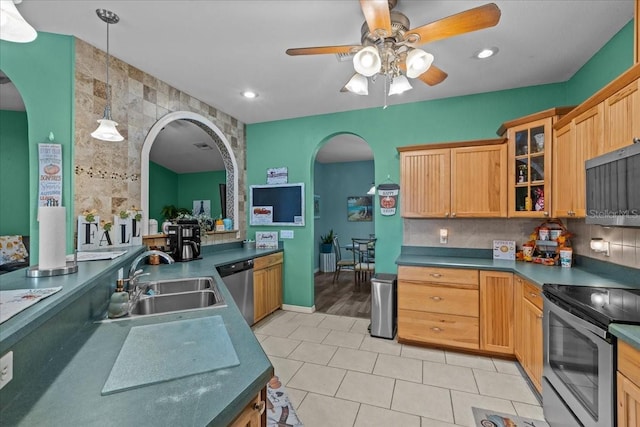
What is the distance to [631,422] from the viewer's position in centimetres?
123

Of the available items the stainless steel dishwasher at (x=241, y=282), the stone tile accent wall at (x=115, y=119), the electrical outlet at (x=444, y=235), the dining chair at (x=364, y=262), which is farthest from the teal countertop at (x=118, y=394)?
the dining chair at (x=364, y=262)

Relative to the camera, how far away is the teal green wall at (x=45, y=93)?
2100 millimetres

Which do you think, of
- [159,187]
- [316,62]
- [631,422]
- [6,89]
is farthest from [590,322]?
[159,187]

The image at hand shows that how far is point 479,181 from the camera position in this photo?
304 cm

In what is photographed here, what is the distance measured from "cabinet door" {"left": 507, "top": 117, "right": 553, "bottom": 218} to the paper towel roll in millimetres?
3448

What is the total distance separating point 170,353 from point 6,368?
16.8 inches

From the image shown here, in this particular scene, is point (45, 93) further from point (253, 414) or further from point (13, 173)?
point (253, 414)

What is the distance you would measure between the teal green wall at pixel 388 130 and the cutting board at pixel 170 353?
9.14 feet

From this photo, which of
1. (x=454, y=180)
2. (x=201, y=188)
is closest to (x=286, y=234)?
(x=454, y=180)

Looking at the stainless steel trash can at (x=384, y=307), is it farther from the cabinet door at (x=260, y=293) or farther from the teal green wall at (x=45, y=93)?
the teal green wall at (x=45, y=93)

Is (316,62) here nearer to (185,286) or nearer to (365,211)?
(185,286)

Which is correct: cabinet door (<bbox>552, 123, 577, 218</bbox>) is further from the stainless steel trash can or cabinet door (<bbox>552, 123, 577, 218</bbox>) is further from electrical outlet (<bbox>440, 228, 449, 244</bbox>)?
the stainless steel trash can

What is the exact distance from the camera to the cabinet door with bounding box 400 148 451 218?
3.16 metres

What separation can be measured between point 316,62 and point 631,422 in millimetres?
2995
